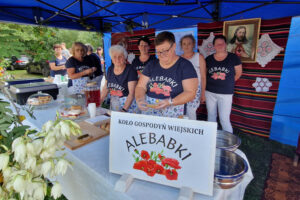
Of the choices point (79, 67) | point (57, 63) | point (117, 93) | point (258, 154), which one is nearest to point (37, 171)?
point (117, 93)

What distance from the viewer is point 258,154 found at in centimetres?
283

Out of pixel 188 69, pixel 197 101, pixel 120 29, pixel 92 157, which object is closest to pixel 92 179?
pixel 92 157

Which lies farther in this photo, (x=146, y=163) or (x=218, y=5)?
(x=218, y=5)

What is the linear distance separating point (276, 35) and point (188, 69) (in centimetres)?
233

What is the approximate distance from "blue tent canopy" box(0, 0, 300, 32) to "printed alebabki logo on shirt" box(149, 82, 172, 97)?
1.43m

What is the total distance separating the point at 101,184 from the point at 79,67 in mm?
2520

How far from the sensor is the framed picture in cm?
309

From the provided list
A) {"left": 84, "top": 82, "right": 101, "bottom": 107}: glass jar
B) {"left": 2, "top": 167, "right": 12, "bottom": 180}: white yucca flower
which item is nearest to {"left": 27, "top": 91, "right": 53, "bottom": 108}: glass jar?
{"left": 84, "top": 82, "right": 101, "bottom": 107}: glass jar

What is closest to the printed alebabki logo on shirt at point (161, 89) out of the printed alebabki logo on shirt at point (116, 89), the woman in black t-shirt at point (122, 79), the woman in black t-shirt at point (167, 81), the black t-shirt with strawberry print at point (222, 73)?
the woman in black t-shirt at point (167, 81)

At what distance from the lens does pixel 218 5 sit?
10.1ft

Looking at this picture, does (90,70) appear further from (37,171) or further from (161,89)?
(37,171)

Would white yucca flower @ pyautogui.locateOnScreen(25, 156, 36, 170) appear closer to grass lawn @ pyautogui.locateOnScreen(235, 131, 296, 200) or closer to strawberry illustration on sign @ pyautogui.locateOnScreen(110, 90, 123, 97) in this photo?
strawberry illustration on sign @ pyautogui.locateOnScreen(110, 90, 123, 97)

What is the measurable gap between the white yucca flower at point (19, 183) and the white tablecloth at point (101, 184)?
1.36 feet

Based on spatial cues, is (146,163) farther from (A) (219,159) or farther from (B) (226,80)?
(B) (226,80)
